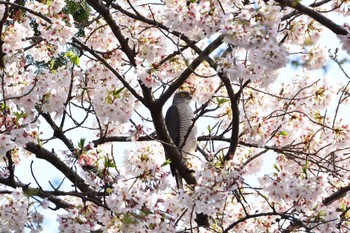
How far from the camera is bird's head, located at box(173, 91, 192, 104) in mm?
8094

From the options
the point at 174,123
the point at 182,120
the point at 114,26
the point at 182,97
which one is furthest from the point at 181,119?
the point at 114,26

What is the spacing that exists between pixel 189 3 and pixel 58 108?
152 centimetres

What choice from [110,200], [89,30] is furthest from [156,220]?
[89,30]

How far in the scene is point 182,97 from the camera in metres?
8.37

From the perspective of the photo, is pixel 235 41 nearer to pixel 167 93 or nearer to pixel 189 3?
pixel 189 3

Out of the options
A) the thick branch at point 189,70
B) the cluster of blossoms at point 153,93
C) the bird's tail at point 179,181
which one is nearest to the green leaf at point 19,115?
the cluster of blossoms at point 153,93

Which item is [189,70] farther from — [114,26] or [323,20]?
[323,20]

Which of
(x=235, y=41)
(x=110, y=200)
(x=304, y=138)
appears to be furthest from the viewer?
(x=304, y=138)

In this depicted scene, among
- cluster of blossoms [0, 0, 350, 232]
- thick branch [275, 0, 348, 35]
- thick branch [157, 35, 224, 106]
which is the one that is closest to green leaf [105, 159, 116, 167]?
cluster of blossoms [0, 0, 350, 232]

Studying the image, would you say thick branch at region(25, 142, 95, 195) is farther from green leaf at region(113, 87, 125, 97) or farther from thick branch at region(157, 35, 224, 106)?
thick branch at region(157, 35, 224, 106)

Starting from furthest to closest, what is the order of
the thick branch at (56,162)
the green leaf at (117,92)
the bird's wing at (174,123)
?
the bird's wing at (174,123), the thick branch at (56,162), the green leaf at (117,92)

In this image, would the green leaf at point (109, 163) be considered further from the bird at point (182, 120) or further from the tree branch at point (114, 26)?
the bird at point (182, 120)

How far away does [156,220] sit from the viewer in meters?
5.26

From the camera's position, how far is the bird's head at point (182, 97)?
8.09 m
